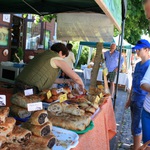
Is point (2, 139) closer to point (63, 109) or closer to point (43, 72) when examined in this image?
point (63, 109)

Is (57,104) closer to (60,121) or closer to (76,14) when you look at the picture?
(60,121)

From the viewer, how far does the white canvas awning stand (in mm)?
4613

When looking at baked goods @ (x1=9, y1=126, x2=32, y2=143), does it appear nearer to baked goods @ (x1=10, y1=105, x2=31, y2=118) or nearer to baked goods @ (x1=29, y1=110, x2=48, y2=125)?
baked goods @ (x1=29, y1=110, x2=48, y2=125)

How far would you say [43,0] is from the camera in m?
4.46

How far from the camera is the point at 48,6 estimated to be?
4.71m

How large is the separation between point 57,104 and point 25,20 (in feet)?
27.8

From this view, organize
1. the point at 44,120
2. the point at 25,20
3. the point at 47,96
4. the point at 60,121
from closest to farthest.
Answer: the point at 44,120 → the point at 60,121 → the point at 47,96 → the point at 25,20

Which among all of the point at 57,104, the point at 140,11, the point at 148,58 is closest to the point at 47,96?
the point at 57,104

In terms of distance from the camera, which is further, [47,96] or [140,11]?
[140,11]

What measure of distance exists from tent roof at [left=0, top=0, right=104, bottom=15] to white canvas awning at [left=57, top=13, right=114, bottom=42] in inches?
7.1

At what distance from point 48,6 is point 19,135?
12.8 feet

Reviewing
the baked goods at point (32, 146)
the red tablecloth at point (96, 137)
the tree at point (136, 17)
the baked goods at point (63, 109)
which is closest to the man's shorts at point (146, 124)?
the red tablecloth at point (96, 137)

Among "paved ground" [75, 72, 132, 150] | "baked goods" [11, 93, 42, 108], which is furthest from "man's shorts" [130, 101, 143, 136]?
"baked goods" [11, 93, 42, 108]

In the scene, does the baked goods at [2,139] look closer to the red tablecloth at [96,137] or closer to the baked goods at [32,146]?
the baked goods at [32,146]
